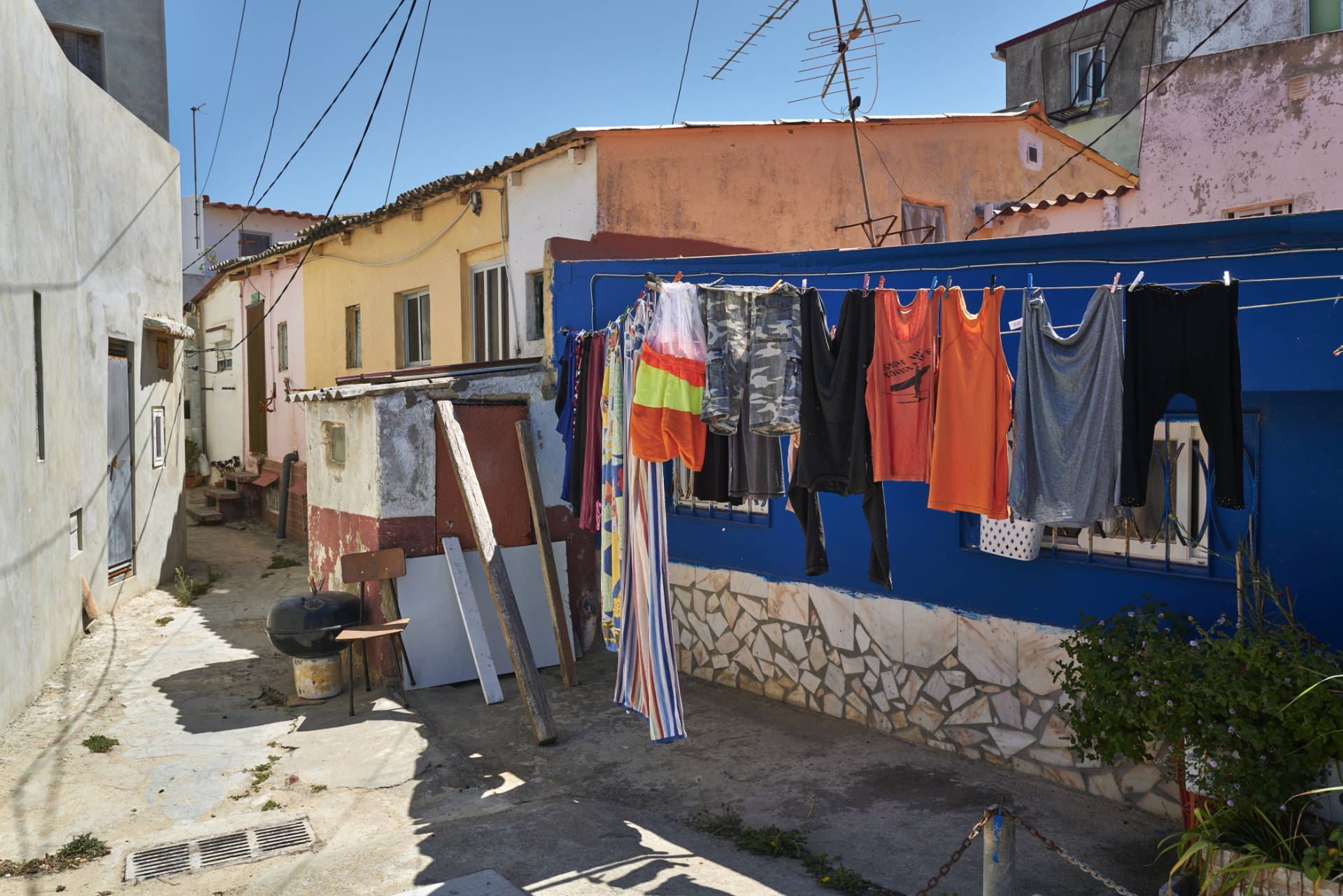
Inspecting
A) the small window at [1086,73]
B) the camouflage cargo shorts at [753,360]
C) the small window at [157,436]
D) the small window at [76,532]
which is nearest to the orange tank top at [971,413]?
the camouflage cargo shorts at [753,360]

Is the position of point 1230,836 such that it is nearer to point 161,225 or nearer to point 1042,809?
point 1042,809

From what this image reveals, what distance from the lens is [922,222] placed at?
11.9 meters

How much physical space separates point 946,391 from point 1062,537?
145 centimetres

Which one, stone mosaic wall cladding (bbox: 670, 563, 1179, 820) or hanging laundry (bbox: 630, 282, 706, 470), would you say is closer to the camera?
hanging laundry (bbox: 630, 282, 706, 470)

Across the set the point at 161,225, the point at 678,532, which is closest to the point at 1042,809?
the point at 678,532

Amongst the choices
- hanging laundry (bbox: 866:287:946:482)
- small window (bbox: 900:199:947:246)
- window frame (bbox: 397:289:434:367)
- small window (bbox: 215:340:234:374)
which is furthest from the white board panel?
small window (bbox: 215:340:234:374)

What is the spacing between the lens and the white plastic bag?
5031 mm

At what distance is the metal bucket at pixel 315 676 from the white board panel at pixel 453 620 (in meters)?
0.62

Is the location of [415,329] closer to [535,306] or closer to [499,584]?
[535,306]

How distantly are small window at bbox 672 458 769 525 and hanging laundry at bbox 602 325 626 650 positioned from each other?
71 cm

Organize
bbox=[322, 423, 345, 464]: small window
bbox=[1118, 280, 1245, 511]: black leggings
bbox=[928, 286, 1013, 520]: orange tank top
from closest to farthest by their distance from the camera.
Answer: bbox=[1118, 280, 1245, 511]: black leggings → bbox=[928, 286, 1013, 520]: orange tank top → bbox=[322, 423, 345, 464]: small window

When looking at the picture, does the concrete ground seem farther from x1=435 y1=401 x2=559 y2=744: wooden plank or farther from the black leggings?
the black leggings

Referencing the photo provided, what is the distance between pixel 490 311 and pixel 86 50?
7236mm

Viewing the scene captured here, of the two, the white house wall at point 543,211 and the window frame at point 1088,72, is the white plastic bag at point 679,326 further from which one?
the window frame at point 1088,72
